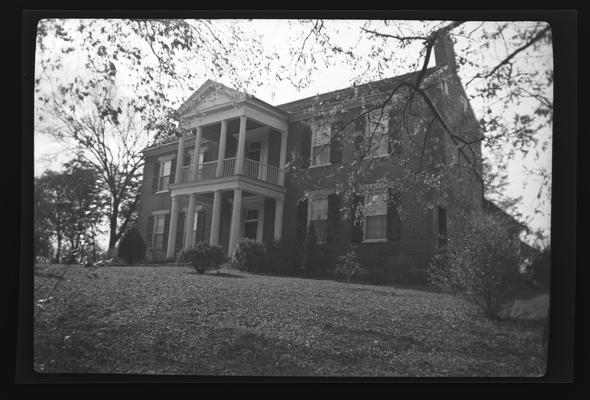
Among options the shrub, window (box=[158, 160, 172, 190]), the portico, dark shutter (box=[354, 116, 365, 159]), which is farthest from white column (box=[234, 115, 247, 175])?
the shrub

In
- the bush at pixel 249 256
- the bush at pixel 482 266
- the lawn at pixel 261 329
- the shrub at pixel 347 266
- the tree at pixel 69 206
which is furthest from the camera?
the bush at pixel 249 256

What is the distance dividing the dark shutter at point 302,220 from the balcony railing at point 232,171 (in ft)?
0.93

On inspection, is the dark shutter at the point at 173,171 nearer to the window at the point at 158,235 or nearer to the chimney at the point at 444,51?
the window at the point at 158,235

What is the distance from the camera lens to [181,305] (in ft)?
11.9

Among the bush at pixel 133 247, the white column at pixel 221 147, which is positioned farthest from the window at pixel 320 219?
the bush at pixel 133 247

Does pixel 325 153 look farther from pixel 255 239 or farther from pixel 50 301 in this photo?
pixel 50 301

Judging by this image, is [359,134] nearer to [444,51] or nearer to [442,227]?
[444,51]

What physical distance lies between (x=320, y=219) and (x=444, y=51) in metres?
1.79

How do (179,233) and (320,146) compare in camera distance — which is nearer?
(179,233)

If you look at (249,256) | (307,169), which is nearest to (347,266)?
(249,256)

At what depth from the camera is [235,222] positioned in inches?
154

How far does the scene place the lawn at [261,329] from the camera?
11.0ft
